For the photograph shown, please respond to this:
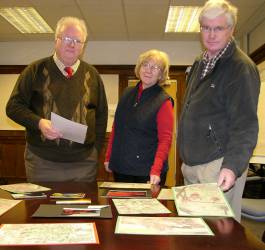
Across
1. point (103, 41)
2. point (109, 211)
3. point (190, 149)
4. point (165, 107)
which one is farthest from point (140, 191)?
point (103, 41)

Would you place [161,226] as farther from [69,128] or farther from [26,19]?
[26,19]

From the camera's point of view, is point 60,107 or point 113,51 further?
point 113,51

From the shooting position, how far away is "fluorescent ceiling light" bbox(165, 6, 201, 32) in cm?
488

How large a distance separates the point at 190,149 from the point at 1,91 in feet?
18.6

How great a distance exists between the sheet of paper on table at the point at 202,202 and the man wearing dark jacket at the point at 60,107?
0.81 metres

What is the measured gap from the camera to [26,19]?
5.34m

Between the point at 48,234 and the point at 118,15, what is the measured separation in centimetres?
457

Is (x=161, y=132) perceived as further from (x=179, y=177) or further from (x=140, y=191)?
(x=179, y=177)

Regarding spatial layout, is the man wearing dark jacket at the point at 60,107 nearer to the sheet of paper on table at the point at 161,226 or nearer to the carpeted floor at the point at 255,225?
the sheet of paper on table at the point at 161,226

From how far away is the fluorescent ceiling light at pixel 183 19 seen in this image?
16.0 ft

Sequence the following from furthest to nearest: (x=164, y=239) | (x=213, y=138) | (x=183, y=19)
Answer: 1. (x=183, y=19)
2. (x=213, y=138)
3. (x=164, y=239)

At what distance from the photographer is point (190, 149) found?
60.2 inches

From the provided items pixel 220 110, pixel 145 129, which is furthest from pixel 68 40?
pixel 220 110

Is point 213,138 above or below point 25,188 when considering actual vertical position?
above
